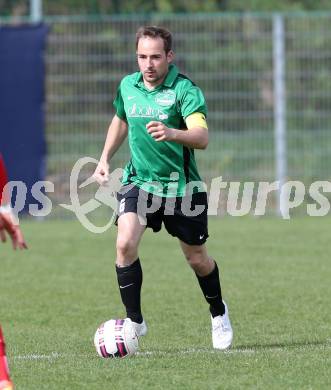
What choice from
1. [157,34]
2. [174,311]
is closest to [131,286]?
[157,34]

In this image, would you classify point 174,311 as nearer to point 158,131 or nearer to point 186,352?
point 186,352

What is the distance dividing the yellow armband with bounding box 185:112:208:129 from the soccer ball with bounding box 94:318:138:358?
1268mm

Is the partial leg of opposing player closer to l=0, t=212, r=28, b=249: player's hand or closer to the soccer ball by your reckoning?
the soccer ball

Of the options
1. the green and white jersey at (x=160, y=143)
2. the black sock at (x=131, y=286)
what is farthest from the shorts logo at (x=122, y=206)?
the black sock at (x=131, y=286)

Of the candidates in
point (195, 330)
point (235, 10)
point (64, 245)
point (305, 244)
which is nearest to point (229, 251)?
point (305, 244)

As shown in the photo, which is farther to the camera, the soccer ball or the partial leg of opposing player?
the partial leg of opposing player

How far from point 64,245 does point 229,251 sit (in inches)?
86.4

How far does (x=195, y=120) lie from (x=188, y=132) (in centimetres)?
25

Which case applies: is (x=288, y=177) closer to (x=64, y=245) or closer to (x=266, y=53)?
(x=266, y=53)

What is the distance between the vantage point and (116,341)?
6.95 meters

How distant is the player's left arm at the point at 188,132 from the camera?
21.5ft

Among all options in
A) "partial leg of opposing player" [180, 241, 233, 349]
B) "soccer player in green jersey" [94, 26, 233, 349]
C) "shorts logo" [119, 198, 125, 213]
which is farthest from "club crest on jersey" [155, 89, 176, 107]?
"partial leg of opposing player" [180, 241, 233, 349]

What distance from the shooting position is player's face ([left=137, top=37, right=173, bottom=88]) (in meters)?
7.18

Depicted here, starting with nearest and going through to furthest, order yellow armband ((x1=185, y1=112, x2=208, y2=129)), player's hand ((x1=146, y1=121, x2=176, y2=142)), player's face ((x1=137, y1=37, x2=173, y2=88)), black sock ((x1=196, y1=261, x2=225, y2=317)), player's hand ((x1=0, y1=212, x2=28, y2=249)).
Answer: player's hand ((x1=0, y1=212, x2=28, y2=249)) → player's hand ((x1=146, y1=121, x2=176, y2=142)) → yellow armband ((x1=185, y1=112, x2=208, y2=129)) → player's face ((x1=137, y1=37, x2=173, y2=88)) → black sock ((x1=196, y1=261, x2=225, y2=317))
